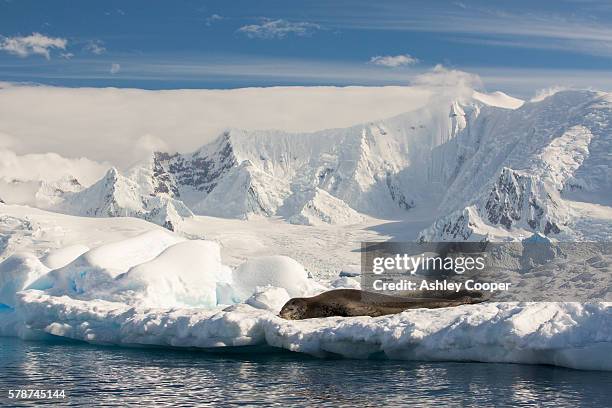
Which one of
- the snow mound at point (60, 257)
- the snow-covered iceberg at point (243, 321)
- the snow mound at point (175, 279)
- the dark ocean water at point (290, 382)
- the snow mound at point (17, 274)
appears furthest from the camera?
the snow mound at point (60, 257)

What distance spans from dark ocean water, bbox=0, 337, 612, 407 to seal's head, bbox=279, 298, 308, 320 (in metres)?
3.41

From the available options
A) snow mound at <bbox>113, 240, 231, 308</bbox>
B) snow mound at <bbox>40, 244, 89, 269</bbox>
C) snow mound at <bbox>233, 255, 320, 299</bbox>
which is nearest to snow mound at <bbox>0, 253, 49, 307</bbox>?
snow mound at <bbox>40, 244, 89, 269</bbox>

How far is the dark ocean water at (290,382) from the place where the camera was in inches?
949

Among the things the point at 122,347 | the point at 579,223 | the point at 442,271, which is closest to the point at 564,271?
the point at 442,271

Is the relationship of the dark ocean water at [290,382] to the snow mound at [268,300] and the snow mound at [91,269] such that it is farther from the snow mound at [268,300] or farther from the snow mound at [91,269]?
the snow mound at [91,269]

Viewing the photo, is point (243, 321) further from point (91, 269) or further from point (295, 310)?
point (91, 269)

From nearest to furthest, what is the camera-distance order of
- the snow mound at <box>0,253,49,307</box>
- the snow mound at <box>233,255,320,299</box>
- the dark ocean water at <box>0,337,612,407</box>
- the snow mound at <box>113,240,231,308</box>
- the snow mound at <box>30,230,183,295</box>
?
the dark ocean water at <box>0,337,612,407</box> → the snow mound at <box>113,240,231,308</box> → the snow mound at <box>30,230,183,295</box> → the snow mound at <box>0,253,49,307</box> → the snow mound at <box>233,255,320,299</box>

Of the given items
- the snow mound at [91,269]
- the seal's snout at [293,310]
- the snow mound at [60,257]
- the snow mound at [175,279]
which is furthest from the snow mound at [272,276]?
the seal's snout at [293,310]

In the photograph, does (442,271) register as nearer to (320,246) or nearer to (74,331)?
(74,331)

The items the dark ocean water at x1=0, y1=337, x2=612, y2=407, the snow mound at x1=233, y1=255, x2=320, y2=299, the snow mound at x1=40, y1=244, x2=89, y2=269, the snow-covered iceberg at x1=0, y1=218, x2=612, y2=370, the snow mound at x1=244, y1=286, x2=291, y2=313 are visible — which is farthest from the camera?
the snow mound at x1=40, y1=244, x2=89, y2=269

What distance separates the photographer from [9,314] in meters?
51.9

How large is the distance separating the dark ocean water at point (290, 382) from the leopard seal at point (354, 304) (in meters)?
4.05

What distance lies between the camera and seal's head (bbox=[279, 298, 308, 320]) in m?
38.4

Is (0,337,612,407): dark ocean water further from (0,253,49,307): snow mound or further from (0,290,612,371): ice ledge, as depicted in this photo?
(0,253,49,307): snow mound
